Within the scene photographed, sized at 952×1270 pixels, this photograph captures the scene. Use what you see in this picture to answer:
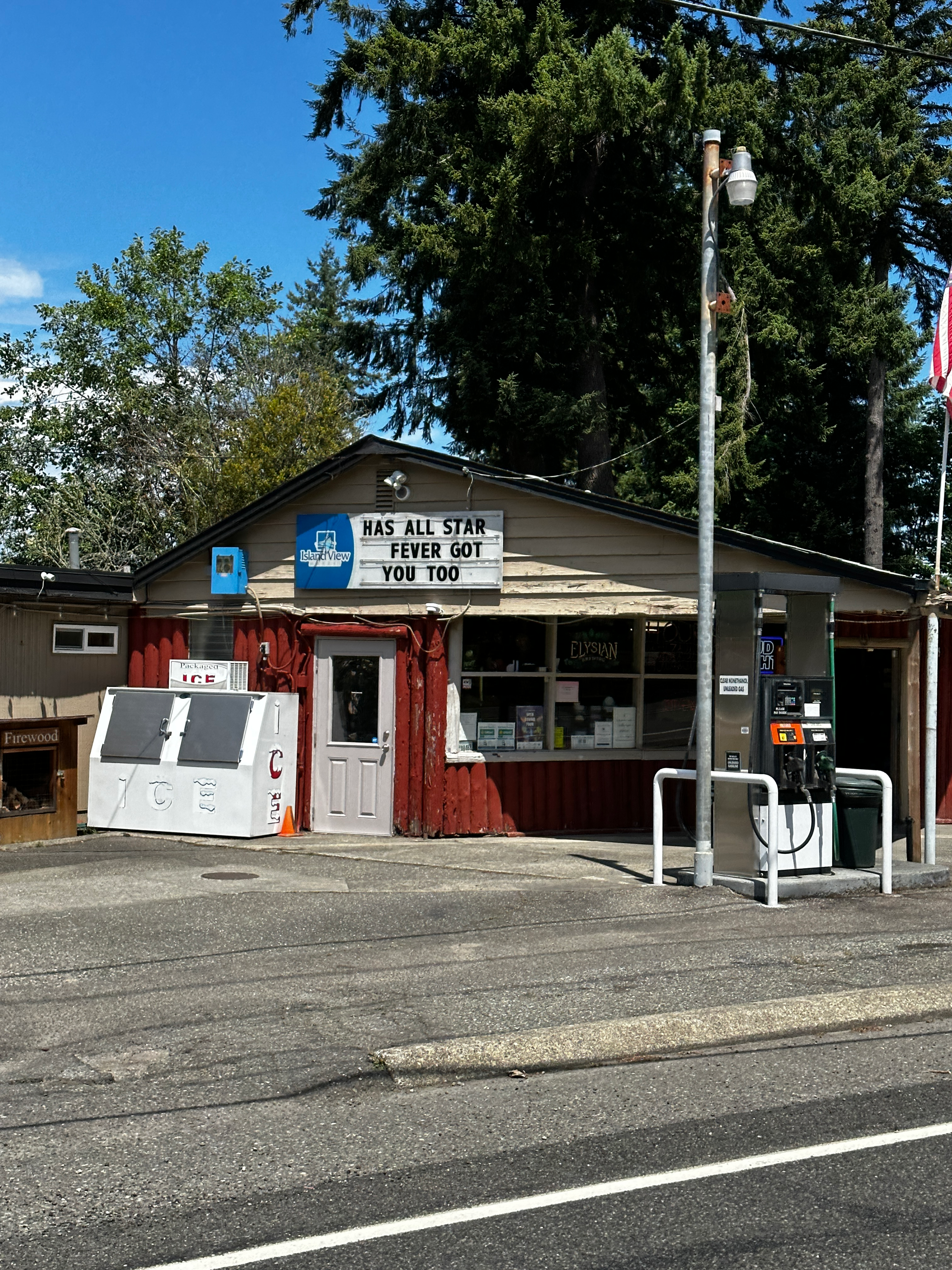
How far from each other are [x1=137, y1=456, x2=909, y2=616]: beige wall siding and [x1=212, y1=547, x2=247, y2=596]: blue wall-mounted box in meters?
0.14

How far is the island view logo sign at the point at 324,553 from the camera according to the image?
1512cm

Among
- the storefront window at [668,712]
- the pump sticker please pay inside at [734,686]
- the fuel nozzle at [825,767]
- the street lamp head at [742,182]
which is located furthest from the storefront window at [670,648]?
the street lamp head at [742,182]

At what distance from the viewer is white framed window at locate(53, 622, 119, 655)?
15.1 m

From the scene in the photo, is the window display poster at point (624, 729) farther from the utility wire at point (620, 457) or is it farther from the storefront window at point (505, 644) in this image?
the utility wire at point (620, 457)

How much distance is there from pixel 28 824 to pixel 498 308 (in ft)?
50.2

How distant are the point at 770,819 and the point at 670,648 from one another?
5055mm

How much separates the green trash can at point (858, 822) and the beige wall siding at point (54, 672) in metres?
8.43

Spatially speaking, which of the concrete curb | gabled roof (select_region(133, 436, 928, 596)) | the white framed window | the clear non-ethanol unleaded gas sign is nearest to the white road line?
the concrete curb

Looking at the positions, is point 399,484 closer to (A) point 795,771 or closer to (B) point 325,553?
(B) point 325,553

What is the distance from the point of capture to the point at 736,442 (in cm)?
2547

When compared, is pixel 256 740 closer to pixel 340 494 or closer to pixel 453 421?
A: pixel 340 494

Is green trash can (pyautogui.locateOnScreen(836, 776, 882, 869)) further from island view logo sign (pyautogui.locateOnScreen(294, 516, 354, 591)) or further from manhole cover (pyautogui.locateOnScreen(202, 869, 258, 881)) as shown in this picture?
island view logo sign (pyautogui.locateOnScreen(294, 516, 354, 591))

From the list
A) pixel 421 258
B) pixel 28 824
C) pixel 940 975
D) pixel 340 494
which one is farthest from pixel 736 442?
pixel 940 975

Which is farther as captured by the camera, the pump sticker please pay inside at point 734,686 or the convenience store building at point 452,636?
the convenience store building at point 452,636
